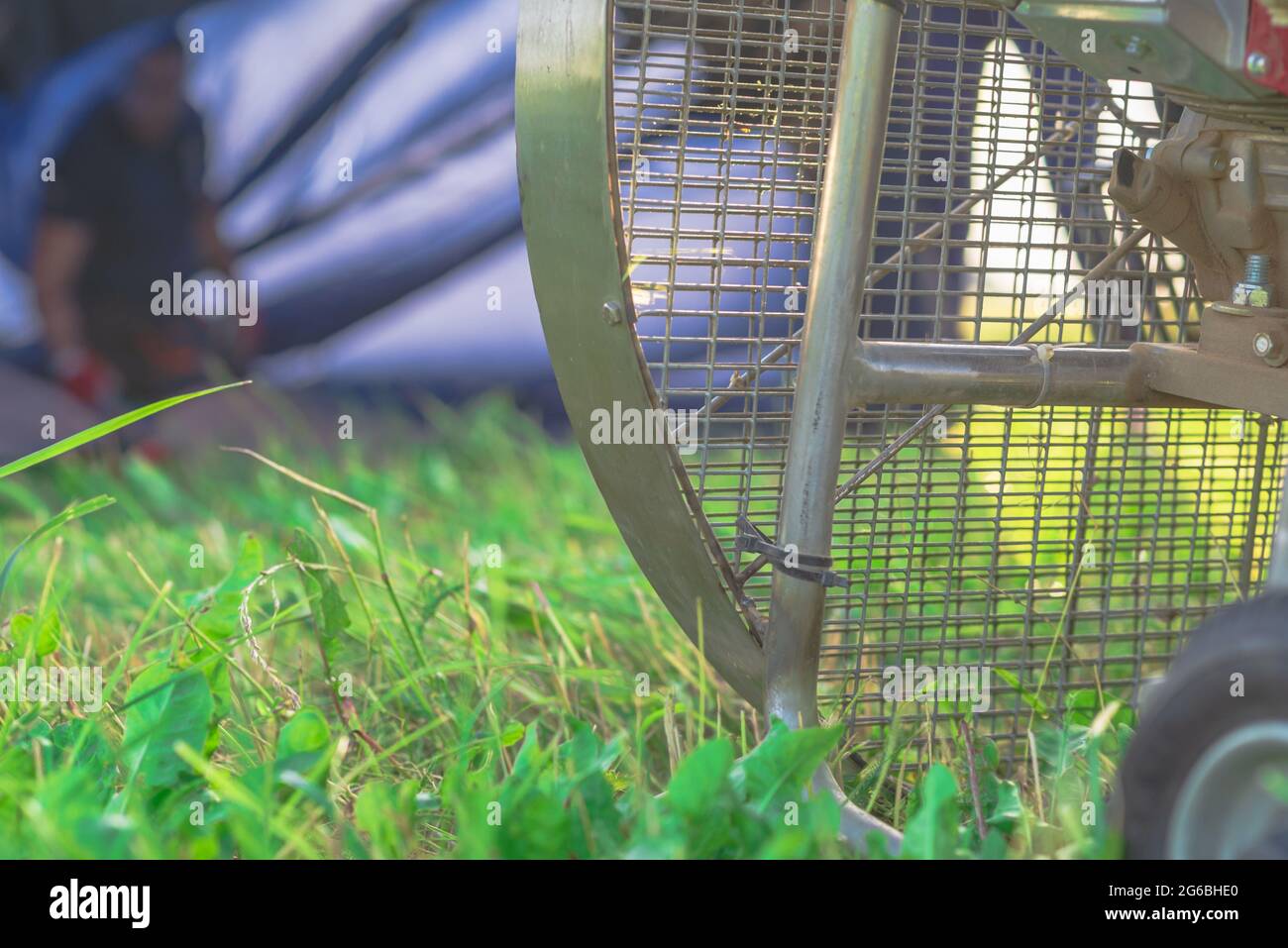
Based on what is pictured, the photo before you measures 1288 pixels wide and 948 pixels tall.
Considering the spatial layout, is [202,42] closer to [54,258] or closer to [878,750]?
[54,258]

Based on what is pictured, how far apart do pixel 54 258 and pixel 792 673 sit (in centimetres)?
256

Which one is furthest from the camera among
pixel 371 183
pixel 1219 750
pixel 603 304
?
pixel 371 183

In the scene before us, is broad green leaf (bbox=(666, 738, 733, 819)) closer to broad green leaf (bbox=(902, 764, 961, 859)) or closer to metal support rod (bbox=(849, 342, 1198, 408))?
broad green leaf (bbox=(902, 764, 961, 859))

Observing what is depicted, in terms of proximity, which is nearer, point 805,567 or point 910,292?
point 805,567

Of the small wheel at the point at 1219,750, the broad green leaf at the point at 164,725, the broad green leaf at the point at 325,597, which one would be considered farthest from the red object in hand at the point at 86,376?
the small wheel at the point at 1219,750

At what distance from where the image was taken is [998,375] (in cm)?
103

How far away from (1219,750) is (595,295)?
599 millimetres

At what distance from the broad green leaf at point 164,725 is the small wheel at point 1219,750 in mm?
687

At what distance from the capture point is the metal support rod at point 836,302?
38.4 inches

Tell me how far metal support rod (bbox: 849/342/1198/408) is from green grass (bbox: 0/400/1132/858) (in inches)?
9.8

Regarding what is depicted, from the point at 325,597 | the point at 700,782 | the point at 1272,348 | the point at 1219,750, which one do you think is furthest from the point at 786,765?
the point at 325,597

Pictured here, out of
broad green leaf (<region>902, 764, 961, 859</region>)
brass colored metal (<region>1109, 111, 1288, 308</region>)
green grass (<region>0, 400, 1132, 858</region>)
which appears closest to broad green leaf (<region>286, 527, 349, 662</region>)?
green grass (<region>0, 400, 1132, 858</region>)

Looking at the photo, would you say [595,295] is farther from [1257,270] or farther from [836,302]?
[1257,270]

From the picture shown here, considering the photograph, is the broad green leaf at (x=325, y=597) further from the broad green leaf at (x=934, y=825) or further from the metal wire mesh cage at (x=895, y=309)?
the broad green leaf at (x=934, y=825)
